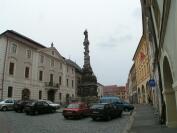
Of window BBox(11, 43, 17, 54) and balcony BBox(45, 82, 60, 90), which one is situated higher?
window BBox(11, 43, 17, 54)

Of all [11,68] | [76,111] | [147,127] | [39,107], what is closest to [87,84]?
[11,68]

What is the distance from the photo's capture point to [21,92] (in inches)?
1596

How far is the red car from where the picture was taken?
22328 mm

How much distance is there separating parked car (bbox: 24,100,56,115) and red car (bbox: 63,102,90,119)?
4.99m

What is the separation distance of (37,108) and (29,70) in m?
18.0

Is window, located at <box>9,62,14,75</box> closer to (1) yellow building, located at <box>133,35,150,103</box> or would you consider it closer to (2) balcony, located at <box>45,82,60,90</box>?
(2) balcony, located at <box>45,82,60,90</box>

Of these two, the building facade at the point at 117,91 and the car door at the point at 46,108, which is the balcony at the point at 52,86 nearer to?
the car door at the point at 46,108

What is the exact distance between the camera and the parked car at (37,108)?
26.0 meters

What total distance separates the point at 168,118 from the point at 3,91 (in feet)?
95.3

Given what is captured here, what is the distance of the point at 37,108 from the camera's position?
87.0ft

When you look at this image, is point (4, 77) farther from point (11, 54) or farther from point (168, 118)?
point (168, 118)

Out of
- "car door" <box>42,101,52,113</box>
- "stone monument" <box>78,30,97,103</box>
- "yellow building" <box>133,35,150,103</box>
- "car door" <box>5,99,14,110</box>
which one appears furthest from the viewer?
"yellow building" <box>133,35,150,103</box>

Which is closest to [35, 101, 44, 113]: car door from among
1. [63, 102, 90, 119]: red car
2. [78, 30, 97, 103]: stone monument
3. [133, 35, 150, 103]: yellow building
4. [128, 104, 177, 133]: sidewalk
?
[63, 102, 90, 119]: red car

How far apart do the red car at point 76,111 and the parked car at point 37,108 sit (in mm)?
4992
